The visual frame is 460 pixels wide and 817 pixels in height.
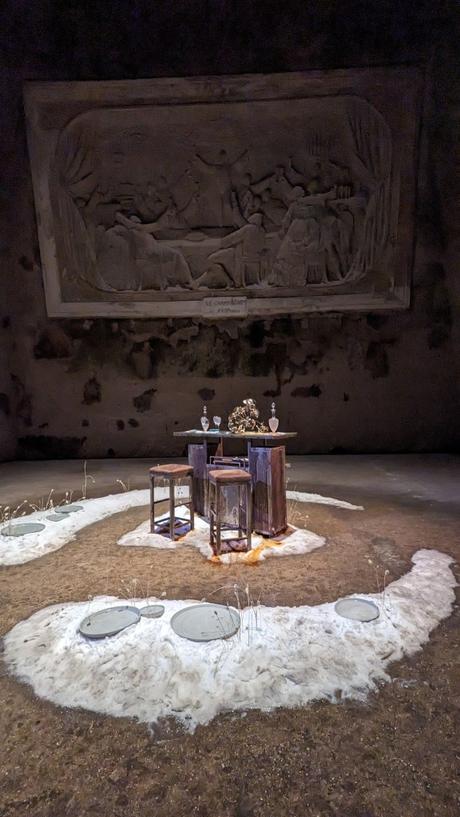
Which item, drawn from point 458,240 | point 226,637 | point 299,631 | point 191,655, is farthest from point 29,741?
point 458,240

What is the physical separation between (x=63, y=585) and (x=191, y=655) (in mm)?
1157

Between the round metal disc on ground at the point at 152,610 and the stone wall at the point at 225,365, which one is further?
the stone wall at the point at 225,365

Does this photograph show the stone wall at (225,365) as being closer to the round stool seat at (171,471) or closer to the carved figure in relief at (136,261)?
the carved figure in relief at (136,261)

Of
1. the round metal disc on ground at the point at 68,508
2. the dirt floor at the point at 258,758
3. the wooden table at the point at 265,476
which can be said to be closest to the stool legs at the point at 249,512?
the wooden table at the point at 265,476

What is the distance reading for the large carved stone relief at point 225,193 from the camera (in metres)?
6.59

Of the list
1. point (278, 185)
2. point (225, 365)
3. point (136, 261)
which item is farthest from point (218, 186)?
point (225, 365)

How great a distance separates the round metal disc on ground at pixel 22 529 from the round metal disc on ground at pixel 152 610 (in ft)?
5.92

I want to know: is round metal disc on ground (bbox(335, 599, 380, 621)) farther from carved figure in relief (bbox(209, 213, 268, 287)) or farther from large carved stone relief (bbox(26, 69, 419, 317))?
carved figure in relief (bbox(209, 213, 268, 287))

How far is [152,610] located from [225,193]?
645 cm

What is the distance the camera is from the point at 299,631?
2.18m

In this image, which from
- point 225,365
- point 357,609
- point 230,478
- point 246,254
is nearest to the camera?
point 357,609

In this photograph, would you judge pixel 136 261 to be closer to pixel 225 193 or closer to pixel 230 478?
pixel 225 193

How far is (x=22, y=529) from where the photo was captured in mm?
3859

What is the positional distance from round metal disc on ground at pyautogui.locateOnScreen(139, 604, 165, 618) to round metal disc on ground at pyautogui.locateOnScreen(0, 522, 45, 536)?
5.92 ft
